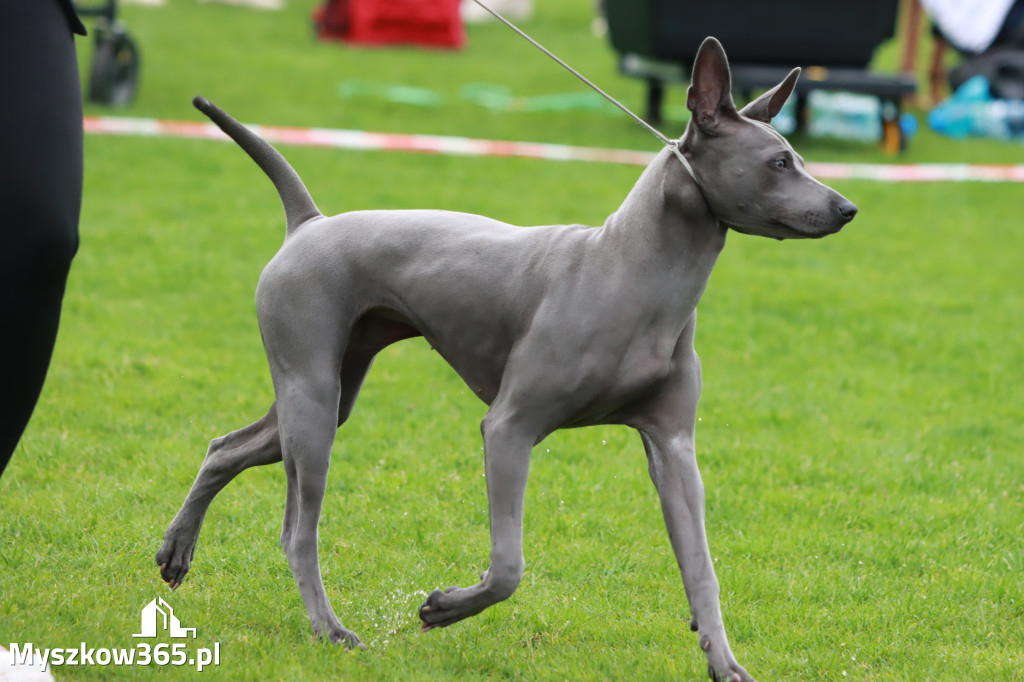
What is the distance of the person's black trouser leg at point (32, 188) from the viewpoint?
10.7ft

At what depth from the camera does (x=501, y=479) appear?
11.1 ft

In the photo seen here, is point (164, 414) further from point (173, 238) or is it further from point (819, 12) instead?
point (819, 12)

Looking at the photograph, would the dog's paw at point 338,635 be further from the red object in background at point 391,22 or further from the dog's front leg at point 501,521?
the red object in background at point 391,22

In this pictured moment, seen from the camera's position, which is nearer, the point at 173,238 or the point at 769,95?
the point at 769,95

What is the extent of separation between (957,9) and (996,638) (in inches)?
634

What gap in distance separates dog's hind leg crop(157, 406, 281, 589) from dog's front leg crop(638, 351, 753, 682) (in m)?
1.27

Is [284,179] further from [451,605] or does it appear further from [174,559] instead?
[451,605]

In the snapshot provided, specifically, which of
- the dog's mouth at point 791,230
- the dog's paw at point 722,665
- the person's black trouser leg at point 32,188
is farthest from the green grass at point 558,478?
the dog's mouth at point 791,230

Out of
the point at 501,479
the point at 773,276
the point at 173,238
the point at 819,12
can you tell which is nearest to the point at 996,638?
the point at 501,479

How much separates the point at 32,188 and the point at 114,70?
10888 mm

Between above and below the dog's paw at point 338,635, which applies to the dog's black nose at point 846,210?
above

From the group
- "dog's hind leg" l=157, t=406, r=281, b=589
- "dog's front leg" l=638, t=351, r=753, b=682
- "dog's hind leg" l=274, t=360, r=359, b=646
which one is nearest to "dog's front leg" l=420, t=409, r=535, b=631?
"dog's front leg" l=638, t=351, r=753, b=682

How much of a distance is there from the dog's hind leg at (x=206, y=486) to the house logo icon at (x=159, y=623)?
161 millimetres

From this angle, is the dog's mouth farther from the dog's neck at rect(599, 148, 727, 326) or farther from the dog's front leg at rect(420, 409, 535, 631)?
the dog's front leg at rect(420, 409, 535, 631)
